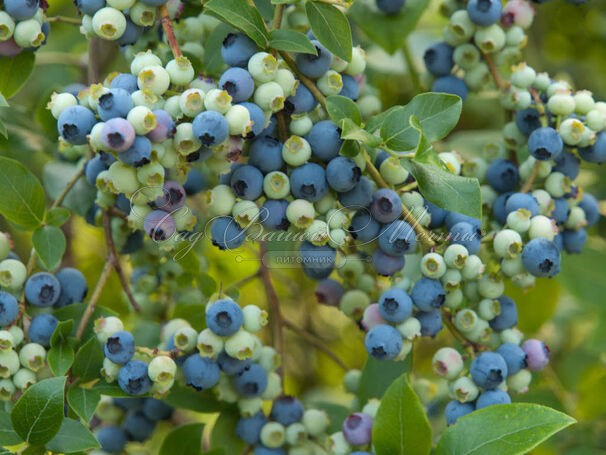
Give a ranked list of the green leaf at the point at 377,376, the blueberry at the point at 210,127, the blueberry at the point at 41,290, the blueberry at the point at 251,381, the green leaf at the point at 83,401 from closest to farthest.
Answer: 1. the blueberry at the point at 210,127
2. the green leaf at the point at 83,401
3. the blueberry at the point at 41,290
4. the blueberry at the point at 251,381
5. the green leaf at the point at 377,376

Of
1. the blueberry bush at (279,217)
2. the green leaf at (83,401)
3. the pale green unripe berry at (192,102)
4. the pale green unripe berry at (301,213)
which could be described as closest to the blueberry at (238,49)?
the blueberry bush at (279,217)

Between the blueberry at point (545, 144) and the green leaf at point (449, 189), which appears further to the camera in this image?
the blueberry at point (545, 144)

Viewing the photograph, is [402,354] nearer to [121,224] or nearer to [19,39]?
[121,224]

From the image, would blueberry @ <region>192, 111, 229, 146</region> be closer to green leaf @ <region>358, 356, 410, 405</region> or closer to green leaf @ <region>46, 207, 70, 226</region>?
green leaf @ <region>46, 207, 70, 226</region>

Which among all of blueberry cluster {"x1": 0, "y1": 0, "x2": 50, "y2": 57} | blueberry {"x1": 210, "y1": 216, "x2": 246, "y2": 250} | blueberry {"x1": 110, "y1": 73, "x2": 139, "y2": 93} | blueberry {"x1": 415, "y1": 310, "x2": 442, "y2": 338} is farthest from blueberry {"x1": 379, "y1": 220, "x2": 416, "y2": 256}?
blueberry cluster {"x1": 0, "y1": 0, "x2": 50, "y2": 57}

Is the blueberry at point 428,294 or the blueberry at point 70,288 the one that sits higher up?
the blueberry at point 428,294

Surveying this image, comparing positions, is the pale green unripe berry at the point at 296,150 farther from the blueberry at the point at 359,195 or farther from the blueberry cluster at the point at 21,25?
the blueberry cluster at the point at 21,25
